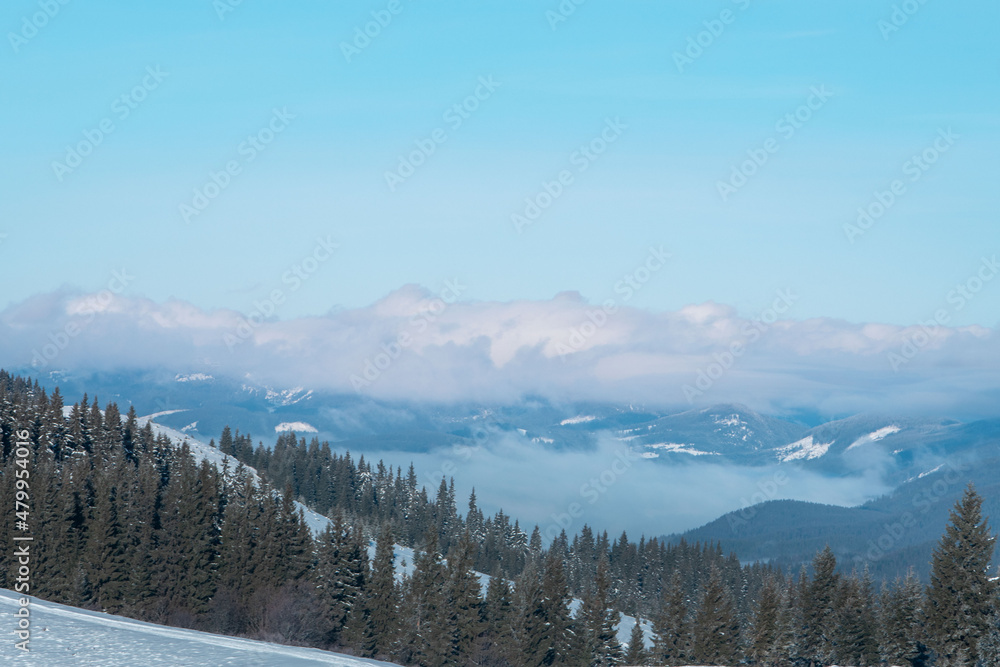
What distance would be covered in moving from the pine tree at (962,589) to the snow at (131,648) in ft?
129

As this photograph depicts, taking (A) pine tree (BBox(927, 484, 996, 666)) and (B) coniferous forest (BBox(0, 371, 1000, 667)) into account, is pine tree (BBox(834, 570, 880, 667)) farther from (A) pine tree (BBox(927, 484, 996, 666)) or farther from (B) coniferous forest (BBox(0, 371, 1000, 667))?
(A) pine tree (BBox(927, 484, 996, 666))

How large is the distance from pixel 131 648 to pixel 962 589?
49.5m

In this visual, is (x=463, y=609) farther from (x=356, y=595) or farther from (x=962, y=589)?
(x=962, y=589)

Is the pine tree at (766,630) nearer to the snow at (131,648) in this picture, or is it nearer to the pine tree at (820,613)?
the pine tree at (820,613)

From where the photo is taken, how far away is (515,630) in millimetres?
76125

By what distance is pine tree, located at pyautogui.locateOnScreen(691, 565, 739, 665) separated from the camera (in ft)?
250

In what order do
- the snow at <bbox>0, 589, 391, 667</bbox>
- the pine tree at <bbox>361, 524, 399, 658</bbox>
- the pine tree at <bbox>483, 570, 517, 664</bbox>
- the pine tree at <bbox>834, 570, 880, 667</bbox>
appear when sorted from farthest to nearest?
the pine tree at <bbox>361, 524, 399, 658</bbox> → the pine tree at <bbox>483, 570, 517, 664</bbox> → the pine tree at <bbox>834, 570, 880, 667</bbox> → the snow at <bbox>0, 589, 391, 667</bbox>

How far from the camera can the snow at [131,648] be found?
3347cm

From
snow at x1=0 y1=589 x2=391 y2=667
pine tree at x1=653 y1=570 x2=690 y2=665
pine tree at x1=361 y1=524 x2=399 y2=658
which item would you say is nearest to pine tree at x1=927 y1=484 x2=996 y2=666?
pine tree at x1=653 y1=570 x2=690 y2=665

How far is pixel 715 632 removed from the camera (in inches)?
3031

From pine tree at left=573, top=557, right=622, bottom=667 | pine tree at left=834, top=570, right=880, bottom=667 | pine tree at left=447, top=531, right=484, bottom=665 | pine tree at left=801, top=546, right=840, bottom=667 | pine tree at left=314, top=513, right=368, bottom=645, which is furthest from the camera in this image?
pine tree at left=573, top=557, right=622, bottom=667

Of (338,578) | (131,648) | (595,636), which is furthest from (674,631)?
(131,648)

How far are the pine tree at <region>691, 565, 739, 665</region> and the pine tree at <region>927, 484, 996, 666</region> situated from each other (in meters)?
21.4

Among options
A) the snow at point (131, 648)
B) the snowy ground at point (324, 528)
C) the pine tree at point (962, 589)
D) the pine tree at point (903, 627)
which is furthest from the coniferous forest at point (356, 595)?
the snowy ground at point (324, 528)
